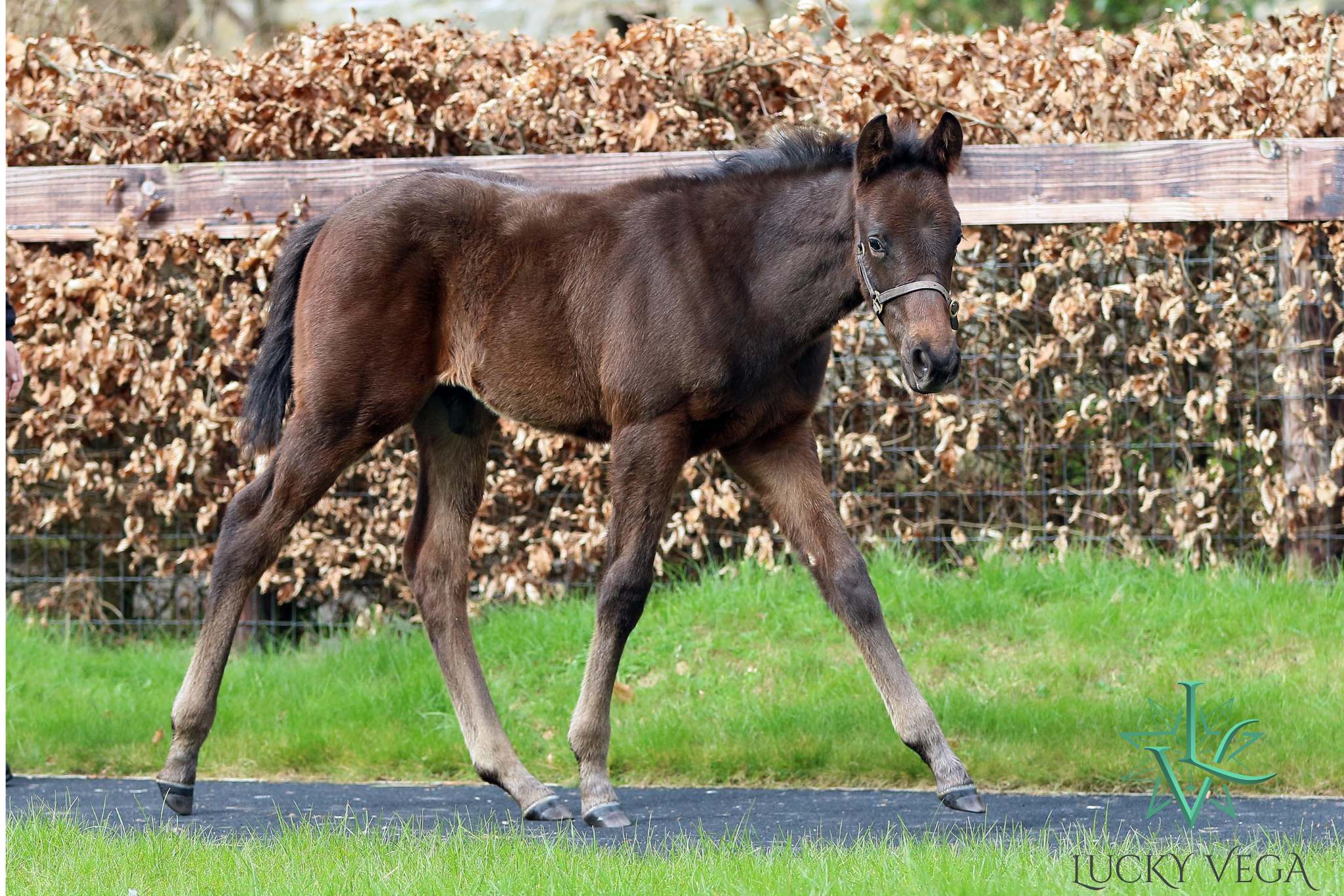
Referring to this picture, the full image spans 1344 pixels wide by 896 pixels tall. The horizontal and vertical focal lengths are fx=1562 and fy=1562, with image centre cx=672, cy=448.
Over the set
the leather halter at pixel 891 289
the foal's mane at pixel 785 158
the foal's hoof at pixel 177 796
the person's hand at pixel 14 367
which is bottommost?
the foal's hoof at pixel 177 796

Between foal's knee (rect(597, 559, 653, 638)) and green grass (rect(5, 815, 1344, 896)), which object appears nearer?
green grass (rect(5, 815, 1344, 896))

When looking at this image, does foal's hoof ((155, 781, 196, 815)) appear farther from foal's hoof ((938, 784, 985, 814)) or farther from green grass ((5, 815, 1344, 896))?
foal's hoof ((938, 784, 985, 814))

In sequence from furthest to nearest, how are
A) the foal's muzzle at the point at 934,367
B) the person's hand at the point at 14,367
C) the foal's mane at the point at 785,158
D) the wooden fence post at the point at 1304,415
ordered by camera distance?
the wooden fence post at the point at 1304,415 < the person's hand at the point at 14,367 < the foal's mane at the point at 785,158 < the foal's muzzle at the point at 934,367

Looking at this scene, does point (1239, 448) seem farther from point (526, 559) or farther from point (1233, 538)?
point (526, 559)

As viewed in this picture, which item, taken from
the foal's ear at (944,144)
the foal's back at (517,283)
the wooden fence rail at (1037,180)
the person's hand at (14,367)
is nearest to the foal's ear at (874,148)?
the foal's ear at (944,144)

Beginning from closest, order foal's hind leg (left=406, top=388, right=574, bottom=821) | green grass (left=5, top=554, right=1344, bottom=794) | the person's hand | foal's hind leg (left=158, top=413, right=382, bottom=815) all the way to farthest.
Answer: foal's hind leg (left=158, top=413, right=382, bottom=815) → foal's hind leg (left=406, top=388, right=574, bottom=821) → green grass (left=5, top=554, right=1344, bottom=794) → the person's hand

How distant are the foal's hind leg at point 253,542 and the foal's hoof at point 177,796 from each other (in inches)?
3.2

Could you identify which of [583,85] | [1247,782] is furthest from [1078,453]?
[583,85]

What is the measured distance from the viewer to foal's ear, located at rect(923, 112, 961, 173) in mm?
4660

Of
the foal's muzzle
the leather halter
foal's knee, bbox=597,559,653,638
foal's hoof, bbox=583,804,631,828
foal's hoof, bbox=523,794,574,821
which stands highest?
the leather halter

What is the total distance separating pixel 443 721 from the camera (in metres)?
6.23

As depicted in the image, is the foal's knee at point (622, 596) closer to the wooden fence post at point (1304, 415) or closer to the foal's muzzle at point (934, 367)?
the foal's muzzle at point (934, 367)

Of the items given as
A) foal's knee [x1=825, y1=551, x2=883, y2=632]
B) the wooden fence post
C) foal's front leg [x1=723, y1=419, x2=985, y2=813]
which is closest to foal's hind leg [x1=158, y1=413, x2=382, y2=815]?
foal's front leg [x1=723, y1=419, x2=985, y2=813]

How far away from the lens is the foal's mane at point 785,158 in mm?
5086
